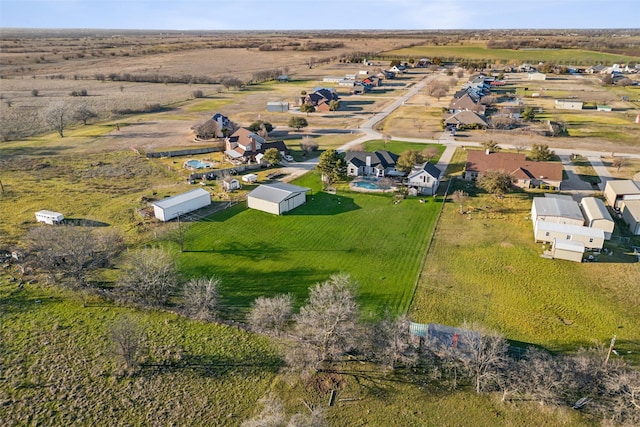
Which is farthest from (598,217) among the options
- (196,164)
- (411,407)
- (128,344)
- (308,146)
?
(196,164)

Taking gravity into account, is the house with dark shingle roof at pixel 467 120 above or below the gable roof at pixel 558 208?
above

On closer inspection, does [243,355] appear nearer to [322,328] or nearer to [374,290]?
[322,328]

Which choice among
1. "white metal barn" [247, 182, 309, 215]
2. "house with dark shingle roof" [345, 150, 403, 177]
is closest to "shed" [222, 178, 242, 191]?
"white metal barn" [247, 182, 309, 215]

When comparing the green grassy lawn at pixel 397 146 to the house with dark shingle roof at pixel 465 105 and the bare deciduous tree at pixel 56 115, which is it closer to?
the house with dark shingle roof at pixel 465 105

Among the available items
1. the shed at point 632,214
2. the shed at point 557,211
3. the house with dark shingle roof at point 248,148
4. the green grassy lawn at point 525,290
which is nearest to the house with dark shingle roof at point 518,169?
the shed at point 557,211

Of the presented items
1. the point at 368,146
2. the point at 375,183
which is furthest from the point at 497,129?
the point at 375,183

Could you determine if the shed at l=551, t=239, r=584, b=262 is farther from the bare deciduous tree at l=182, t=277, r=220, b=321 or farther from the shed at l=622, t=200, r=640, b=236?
the bare deciduous tree at l=182, t=277, r=220, b=321

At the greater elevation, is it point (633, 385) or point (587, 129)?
point (587, 129)
